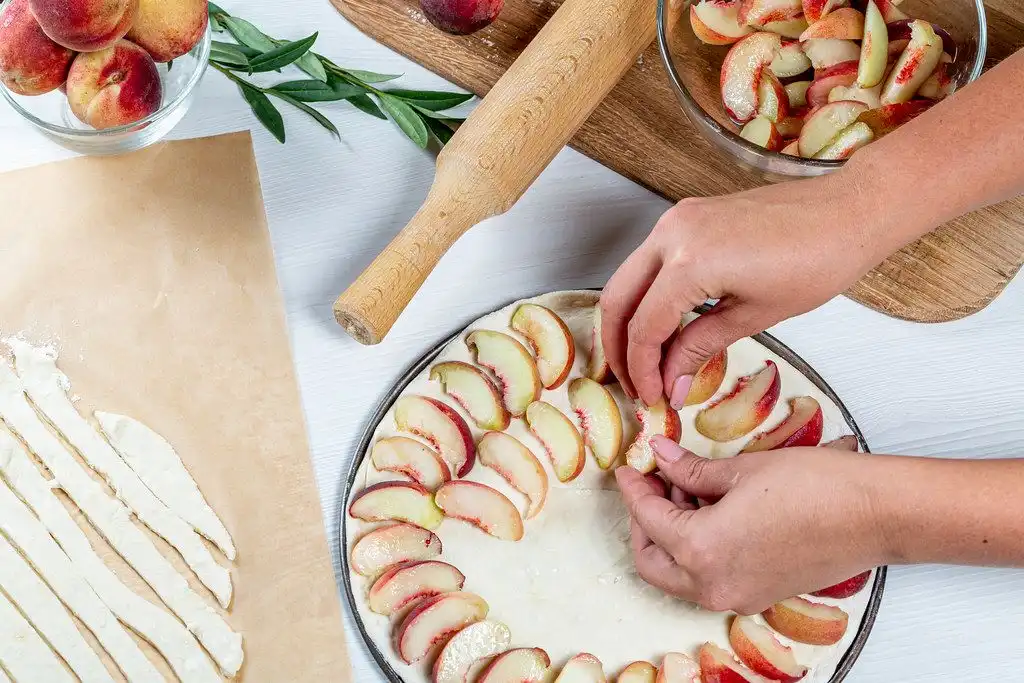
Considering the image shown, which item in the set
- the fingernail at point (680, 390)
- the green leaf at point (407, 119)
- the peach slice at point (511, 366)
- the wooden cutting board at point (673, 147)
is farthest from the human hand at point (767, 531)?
the green leaf at point (407, 119)

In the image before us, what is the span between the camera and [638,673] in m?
1.13

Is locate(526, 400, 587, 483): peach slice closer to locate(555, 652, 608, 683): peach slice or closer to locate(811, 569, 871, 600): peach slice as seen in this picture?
locate(555, 652, 608, 683): peach slice

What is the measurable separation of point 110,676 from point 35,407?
347 mm

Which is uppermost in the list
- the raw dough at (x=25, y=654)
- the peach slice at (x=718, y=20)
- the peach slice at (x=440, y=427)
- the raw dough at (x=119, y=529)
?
the peach slice at (x=718, y=20)

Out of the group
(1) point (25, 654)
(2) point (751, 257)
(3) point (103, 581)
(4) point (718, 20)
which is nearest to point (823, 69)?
(4) point (718, 20)

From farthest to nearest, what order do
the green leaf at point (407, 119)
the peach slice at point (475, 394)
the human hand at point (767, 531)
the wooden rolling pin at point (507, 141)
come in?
the green leaf at point (407, 119)
the peach slice at point (475, 394)
the wooden rolling pin at point (507, 141)
the human hand at point (767, 531)

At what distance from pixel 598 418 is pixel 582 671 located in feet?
0.98

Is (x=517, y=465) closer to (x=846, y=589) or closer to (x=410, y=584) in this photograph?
(x=410, y=584)

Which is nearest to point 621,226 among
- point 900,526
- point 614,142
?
point 614,142

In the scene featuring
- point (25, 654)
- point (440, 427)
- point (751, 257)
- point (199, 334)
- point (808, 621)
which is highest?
point (751, 257)

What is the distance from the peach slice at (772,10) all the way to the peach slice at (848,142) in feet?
0.58

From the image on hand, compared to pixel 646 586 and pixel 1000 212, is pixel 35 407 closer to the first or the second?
pixel 646 586

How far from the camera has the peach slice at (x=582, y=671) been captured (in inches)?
44.3

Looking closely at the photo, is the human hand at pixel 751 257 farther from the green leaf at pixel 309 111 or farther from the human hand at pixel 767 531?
the green leaf at pixel 309 111
